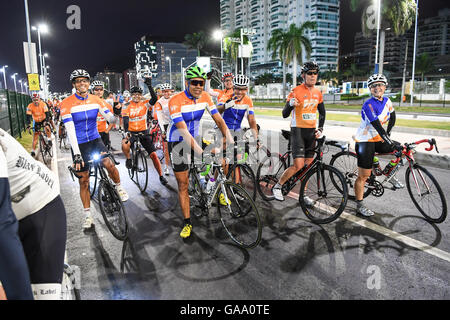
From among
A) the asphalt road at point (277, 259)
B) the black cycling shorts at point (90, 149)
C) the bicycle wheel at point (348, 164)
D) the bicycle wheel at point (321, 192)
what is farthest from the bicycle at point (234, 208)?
the bicycle wheel at point (348, 164)

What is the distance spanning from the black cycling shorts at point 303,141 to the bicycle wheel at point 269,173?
0.67m

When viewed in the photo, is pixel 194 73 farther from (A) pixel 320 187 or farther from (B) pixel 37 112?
(B) pixel 37 112

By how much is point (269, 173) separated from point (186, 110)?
7.57ft

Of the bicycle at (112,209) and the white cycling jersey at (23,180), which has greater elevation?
the white cycling jersey at (23,180)

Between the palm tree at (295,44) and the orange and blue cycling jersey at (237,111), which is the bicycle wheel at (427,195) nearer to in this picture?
the orange and blue cycling jersey at (237,111)

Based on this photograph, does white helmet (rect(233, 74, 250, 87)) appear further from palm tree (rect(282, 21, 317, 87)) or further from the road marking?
palm tree (rect(282, 21, 317, 87))

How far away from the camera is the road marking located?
3.95 metres

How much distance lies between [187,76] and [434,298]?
12.7 feet

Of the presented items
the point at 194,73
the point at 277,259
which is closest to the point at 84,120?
the point at 194,73

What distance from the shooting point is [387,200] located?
596 centimetres

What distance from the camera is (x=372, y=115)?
4.98 meters

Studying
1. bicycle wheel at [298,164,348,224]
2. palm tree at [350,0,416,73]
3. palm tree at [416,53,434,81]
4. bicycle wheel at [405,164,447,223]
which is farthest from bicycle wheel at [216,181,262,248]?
palm tree at [416,53,434,81]

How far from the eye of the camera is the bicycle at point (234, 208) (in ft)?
13.9
